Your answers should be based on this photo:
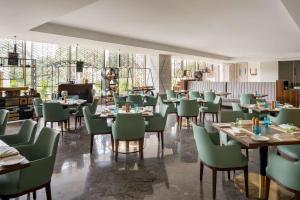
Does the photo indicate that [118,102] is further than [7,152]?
Yes

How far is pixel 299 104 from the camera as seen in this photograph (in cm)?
927

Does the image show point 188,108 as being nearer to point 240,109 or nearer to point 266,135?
point 240,109

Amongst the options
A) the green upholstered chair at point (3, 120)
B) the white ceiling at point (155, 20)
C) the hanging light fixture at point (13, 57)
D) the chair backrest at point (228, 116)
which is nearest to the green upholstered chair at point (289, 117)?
the chair backrest at point (228, 116)

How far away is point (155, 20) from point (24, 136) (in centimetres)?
437

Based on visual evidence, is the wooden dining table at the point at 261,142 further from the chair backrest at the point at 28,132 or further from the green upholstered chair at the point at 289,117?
the chair backrest at the point at 28,132

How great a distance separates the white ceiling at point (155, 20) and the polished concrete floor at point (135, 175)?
8.63ft

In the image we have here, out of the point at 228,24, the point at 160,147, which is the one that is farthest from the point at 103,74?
the point at 160,147

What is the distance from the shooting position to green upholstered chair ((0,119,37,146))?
11.5 ft

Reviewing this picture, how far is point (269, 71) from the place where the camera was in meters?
17.8

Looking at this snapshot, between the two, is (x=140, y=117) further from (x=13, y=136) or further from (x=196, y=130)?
(x=13, y=136)

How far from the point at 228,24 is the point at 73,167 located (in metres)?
5.48

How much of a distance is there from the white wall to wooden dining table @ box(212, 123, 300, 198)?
15.5m

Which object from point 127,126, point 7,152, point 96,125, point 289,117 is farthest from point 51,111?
point 289,117

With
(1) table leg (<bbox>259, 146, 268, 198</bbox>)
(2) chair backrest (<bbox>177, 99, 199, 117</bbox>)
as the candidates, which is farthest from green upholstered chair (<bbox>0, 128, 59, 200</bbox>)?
(2) chair backrest (<bbox>177, 99, 199, 117</bbox>)
